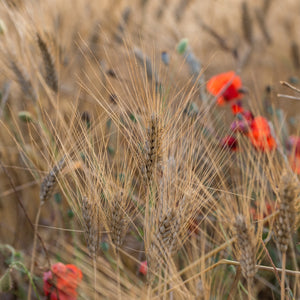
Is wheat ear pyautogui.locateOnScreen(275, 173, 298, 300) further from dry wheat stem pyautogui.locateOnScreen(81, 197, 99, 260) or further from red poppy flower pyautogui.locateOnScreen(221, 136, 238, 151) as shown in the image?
dry wheat stem pyautogui.locateOnScreen(81, 197, 99, 260)

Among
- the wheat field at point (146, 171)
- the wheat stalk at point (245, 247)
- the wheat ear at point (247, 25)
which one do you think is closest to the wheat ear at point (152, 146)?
the wheat field at point (146, 171)

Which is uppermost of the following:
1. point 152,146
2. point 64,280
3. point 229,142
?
point 152,146

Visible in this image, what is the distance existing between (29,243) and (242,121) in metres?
0.63

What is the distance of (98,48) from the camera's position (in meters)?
1.45

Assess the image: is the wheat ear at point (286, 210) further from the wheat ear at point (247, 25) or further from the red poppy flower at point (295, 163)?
the wheat ear at point (247, 25)

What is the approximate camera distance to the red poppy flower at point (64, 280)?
0.66 metres

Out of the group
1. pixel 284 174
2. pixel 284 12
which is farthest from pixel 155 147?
pixel 284 12

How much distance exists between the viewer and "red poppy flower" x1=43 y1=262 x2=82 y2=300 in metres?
0.66

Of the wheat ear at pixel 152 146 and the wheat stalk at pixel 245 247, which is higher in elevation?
the wheat ear at pixel 152 146

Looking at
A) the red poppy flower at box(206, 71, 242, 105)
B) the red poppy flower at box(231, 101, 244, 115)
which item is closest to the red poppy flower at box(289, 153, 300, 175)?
the red poppy flower at box(231, 101, 244, 115)

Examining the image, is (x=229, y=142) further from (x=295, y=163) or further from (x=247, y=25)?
(x=247, y=25)

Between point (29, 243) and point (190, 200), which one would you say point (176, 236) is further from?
point (29, 243)

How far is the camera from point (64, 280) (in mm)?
663

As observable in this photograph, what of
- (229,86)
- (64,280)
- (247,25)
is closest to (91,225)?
(64,280)
